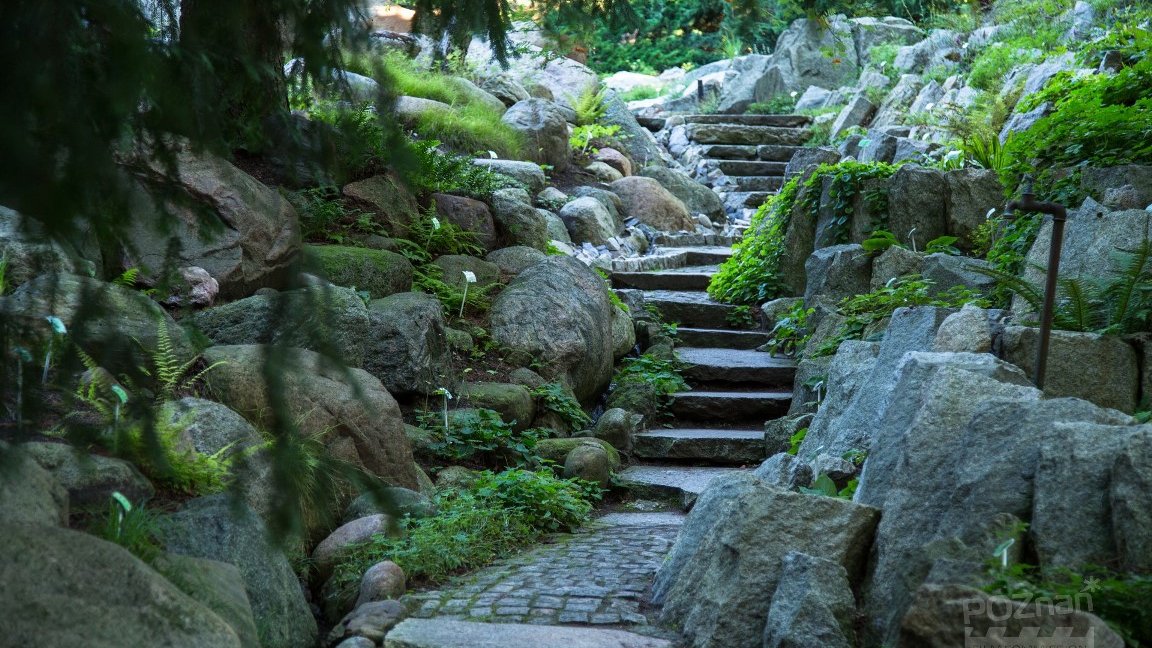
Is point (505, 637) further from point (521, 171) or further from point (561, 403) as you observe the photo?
point (521, 171)

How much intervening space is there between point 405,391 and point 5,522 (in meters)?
4.59

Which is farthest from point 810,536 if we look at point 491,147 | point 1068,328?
point 491,147

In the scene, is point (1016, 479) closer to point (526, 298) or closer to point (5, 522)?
point (5, 522)

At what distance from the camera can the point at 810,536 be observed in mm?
3842

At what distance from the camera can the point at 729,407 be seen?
9.12m

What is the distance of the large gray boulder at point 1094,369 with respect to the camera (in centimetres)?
468

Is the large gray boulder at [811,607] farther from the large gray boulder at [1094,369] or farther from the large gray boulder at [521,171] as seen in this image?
the large gray boulder at [521,171]

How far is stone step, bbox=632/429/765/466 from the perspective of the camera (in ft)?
27.5

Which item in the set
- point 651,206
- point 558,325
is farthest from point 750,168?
point 558,325

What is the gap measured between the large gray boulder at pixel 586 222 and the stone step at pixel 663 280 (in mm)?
736

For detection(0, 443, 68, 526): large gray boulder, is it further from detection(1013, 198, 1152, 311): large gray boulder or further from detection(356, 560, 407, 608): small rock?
detection(1013, 198, 1152, 311): large gray boulder

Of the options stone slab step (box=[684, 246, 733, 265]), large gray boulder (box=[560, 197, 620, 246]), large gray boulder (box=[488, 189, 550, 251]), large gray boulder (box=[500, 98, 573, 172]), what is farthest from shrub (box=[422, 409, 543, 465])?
large gray boulder (box=[500, 98, 573, 172])

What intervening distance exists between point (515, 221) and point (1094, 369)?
615 cm

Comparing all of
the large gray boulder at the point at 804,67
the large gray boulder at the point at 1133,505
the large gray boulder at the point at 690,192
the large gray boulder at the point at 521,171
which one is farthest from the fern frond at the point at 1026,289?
the large gray boulder at the point at 804,67
